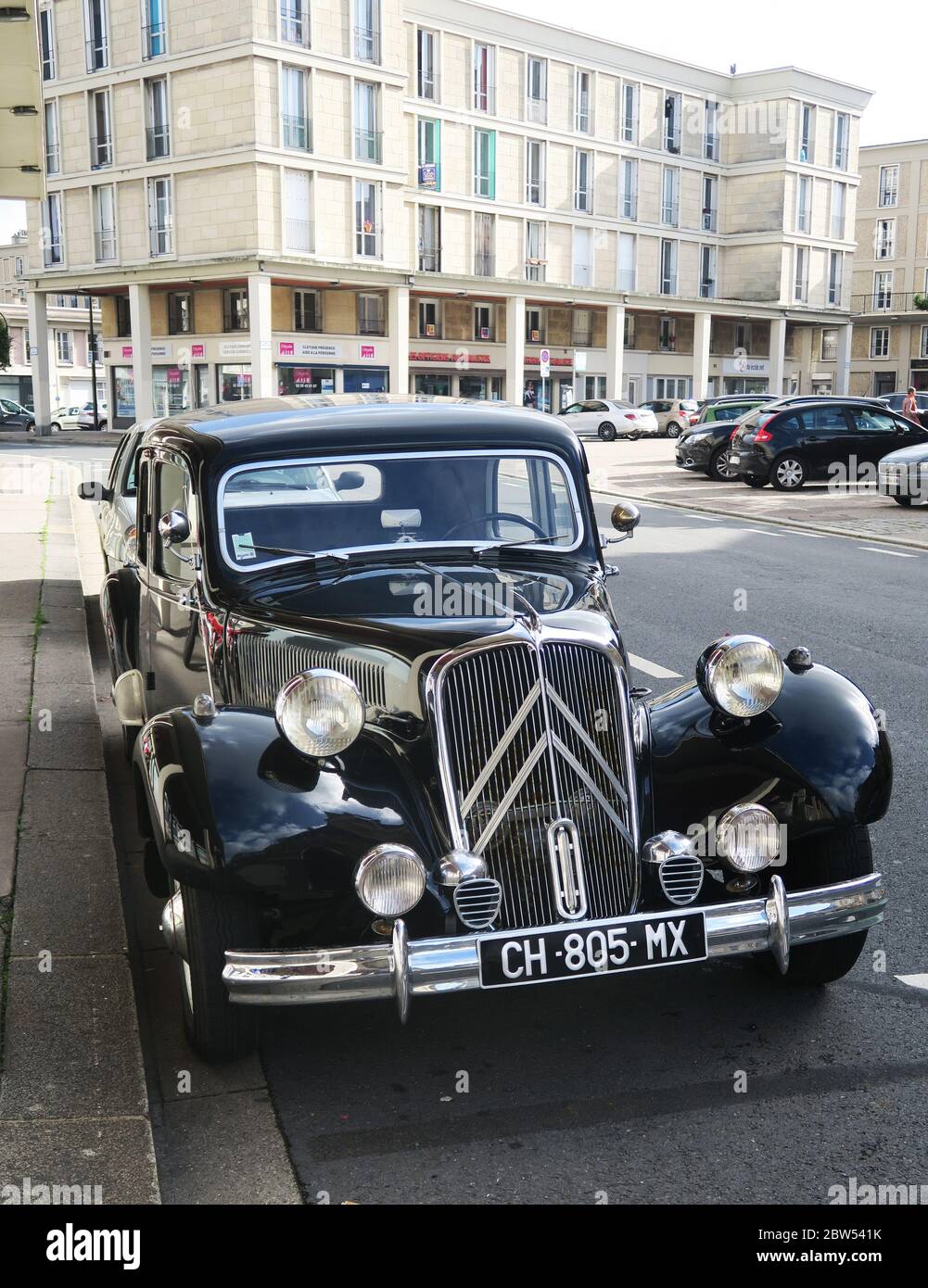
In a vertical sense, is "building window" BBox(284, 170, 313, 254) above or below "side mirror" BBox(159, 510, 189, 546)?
above

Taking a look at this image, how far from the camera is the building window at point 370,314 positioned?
1991 inches

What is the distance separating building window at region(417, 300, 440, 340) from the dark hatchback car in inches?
1202

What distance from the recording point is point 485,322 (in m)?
55.4

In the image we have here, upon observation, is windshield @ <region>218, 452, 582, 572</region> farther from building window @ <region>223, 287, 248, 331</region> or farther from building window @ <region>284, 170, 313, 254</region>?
building window @ <region>223, 287, 248, 331</region>

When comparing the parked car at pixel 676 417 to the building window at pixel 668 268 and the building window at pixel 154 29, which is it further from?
the building window at pixel 154 29

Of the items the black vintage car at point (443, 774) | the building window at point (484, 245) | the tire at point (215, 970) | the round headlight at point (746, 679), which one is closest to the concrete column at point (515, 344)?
the building window at point (484, 245)

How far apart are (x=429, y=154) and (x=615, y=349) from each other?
11880 mm

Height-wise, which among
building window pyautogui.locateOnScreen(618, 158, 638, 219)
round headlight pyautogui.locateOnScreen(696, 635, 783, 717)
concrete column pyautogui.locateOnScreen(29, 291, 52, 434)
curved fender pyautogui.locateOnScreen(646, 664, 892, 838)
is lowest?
curved fender pyautogui.locateOnScreen(646, 664, 892, 838)

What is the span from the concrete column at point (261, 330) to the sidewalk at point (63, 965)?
129ft

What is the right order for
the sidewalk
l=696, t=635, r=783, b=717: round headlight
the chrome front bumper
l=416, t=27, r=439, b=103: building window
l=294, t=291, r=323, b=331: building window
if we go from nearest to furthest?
the sidewalk < the chrome front bumper < l=696, t=635, r=783, b=717: round headlight < l=294, t=291, r=323, b=331: building window < l=416, t=27, r=439, b=103: building window

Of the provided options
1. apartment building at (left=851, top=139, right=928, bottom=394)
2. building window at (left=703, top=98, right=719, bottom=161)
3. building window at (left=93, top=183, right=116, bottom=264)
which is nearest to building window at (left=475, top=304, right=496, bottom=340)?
building window at (left=93, top=183, right=116, bottom=264)

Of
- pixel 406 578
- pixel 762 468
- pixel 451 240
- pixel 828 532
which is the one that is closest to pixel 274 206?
pixel 451 240

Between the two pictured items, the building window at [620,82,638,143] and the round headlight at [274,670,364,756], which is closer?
the round headlight at [274,670,364,756]

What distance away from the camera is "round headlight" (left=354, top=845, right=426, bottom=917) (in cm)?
367
